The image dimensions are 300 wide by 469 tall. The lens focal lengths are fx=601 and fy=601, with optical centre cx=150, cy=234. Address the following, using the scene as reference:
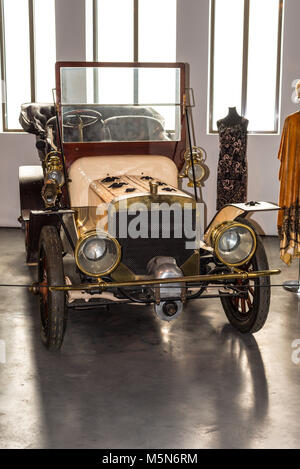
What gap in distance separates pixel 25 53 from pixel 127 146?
11.9 ft

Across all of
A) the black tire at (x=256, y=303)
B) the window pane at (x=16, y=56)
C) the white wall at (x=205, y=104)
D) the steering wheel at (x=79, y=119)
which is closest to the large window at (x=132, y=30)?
the white wall at (x=205, y=104)

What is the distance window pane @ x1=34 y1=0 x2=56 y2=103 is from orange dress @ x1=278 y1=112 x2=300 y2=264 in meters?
3.71

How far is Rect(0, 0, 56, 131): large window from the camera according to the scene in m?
7.38

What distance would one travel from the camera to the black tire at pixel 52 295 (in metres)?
3.33

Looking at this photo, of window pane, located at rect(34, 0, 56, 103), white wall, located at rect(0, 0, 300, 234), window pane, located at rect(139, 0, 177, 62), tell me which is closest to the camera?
white wall, located at rect(0, 0, 300, 234)

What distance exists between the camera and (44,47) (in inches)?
293

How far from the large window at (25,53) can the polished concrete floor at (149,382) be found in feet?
12.6

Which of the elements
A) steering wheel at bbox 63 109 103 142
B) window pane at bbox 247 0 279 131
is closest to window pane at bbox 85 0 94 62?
window pane at bbox 247 0 279 131

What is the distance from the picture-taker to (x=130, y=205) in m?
3.52

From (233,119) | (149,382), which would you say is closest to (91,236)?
(149,382)

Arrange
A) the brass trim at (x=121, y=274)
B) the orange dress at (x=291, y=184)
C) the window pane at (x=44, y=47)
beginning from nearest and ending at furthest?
1. the brass trim at (x=121, y=274)
2. the orange dress at (x=291, y=184)
3. the window pane at (x=44, y=47)

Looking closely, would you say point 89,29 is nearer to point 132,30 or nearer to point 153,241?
point 132,30

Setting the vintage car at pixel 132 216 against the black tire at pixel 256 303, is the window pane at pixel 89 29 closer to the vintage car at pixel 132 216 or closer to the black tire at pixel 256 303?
the vintage car at pixel 132 216

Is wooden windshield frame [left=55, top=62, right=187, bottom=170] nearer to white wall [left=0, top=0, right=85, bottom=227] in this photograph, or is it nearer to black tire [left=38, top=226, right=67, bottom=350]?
black tire [left=38, top=226, right=67, bottom=350]
